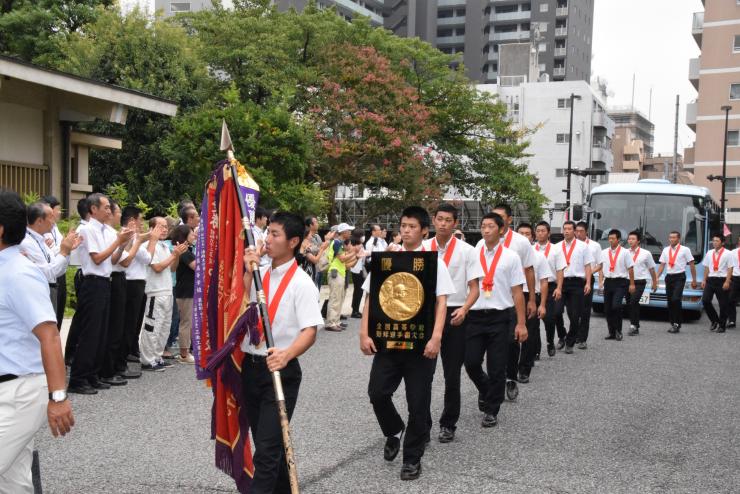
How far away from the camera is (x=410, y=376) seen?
5441mm

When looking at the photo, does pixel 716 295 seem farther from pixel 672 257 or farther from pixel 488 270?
pixel 488 270

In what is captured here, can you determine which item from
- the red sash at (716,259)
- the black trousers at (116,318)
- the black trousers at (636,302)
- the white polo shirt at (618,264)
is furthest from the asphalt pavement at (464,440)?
the red sash at (716,259)

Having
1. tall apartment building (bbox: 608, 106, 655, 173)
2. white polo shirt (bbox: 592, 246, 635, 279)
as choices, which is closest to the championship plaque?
white polo shirt (bbox: 592, 246, 635, 279)

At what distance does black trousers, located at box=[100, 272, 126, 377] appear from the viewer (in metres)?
8.27

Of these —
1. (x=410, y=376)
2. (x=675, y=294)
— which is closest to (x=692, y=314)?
(x=675, y=294)

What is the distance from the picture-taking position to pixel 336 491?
192 inches

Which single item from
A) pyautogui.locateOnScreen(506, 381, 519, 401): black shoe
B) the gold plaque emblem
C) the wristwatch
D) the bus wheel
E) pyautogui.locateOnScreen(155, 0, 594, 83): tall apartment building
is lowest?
the bus wheel

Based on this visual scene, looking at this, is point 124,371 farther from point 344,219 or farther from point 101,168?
point 344,219

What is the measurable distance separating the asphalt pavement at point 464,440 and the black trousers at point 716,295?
6.20 meters

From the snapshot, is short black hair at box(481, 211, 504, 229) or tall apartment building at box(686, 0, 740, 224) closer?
short black hair at box(481, 211, 504, 229)

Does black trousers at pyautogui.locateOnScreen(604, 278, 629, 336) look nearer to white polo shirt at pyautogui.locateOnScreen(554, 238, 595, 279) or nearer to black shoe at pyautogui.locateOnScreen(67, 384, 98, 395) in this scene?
white polo shirt at pyautogui.locateOnScreen(554, 238, 595, 279)

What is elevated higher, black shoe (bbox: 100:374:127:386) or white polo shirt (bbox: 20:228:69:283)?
white polo shirt (bbox: 20:228:69:283)

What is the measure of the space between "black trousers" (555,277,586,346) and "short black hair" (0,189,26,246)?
939cm

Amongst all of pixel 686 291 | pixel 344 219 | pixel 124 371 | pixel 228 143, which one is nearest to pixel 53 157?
pixel 124 371
